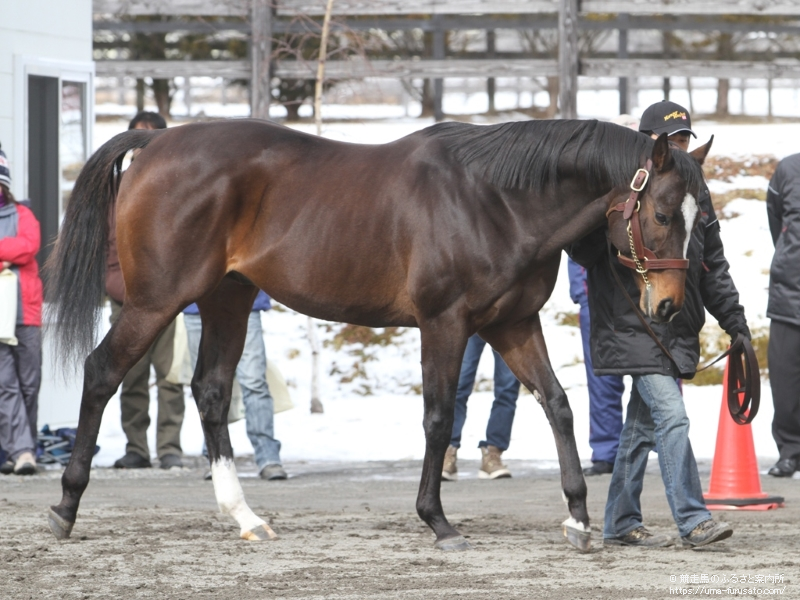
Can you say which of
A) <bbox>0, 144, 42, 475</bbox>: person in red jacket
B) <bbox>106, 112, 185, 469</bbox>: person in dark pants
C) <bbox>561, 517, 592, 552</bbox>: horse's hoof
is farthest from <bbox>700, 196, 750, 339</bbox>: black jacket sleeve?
<bbox>0, 144, 42, 475</bbox>: person in red jacket

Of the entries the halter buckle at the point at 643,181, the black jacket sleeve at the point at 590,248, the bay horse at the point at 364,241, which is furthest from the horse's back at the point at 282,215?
the halter buckle at the point at 643,181

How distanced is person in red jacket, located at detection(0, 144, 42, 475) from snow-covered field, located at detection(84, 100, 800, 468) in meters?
0.72

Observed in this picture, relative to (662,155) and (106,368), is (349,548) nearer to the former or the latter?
(106,368)

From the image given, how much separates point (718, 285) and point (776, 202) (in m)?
3.04

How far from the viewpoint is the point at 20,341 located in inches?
327

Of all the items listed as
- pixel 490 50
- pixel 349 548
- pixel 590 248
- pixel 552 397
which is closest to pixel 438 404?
pixel 552 397

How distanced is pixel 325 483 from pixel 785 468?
116 inches

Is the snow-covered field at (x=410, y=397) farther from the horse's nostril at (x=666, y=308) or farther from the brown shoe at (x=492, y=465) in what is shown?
the horse's nostril at (x=666, y=308)

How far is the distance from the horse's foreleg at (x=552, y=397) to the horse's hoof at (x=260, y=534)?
1374 mm

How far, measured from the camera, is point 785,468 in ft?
26.3

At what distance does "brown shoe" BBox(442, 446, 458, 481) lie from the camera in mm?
7969

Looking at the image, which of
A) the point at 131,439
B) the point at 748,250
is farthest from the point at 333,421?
the point at 748,250

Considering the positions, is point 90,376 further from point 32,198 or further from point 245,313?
point 32,198

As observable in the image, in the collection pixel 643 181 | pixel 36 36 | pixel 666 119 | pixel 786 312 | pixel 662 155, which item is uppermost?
pixel 36 36
